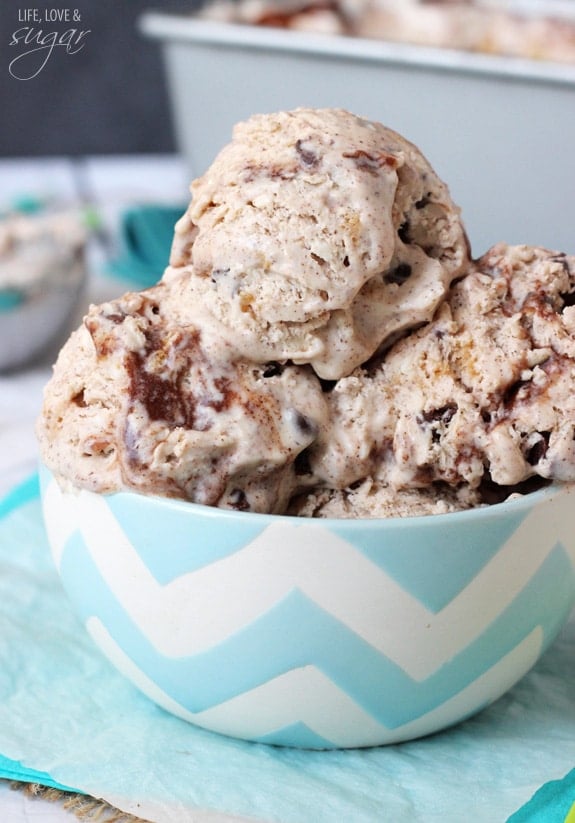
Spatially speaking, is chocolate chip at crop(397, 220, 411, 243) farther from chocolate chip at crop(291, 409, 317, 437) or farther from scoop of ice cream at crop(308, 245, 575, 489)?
chocolate chip at crop(291, 409, 317, 437)

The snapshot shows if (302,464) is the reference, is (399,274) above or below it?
above

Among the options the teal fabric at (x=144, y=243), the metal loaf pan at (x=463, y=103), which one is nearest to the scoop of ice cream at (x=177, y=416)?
the metal loaf pan at (x=463, y=103)

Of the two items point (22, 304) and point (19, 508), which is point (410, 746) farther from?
point (22, 304)

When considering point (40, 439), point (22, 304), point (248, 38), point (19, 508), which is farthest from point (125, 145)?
point (40, 439)

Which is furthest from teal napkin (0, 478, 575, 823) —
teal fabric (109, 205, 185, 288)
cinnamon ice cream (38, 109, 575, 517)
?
teal fabric (109, 205, 185, 288)

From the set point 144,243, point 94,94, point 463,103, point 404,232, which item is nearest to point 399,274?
point 404,232

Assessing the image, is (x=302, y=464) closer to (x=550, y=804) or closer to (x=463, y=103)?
(x=550, y=804)
